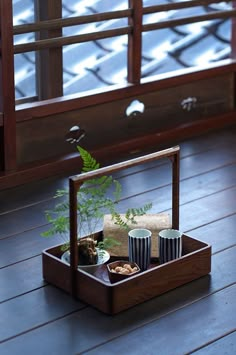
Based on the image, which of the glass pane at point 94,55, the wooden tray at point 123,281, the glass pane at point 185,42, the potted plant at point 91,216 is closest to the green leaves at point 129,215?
the potted plant at point 91,216

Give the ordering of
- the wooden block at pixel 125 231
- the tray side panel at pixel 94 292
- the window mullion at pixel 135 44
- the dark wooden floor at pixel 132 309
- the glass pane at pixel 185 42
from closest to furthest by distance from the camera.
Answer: the dark wooden floor at pixel 132 309, the tray side panel at pixel 94 292, the wooden block at pixel 125 231, the window mullion at pixel 135 44, the glass pane at pixel 185 42

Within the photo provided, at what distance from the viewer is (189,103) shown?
4051mm

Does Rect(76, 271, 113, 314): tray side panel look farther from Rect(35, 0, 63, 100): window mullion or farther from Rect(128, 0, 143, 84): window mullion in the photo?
Rect(128, 0, 143, 84): window mullion

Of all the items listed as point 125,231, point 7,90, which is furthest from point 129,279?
point 7,90

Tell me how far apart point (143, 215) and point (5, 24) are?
3.24 ft

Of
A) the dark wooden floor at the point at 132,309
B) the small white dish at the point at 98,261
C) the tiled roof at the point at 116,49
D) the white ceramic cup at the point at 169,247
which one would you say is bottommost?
the dark wooden floor at the point at 132,309

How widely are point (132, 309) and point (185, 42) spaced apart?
195cm

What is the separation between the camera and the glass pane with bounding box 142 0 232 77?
3.95 m

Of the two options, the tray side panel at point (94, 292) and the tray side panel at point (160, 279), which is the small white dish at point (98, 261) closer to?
the tray side panel at point (94, 292)

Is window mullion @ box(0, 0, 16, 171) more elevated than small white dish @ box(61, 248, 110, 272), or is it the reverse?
window mullion @ box(0, 0, 16, 171)

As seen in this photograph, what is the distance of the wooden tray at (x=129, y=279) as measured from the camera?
2426 mm

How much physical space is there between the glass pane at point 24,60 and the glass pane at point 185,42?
648 mm

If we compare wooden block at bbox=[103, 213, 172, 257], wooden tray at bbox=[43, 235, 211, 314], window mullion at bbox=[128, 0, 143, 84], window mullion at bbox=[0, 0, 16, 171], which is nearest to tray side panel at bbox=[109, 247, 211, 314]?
wooden tray at bbox=[43, 235, 211, 314]

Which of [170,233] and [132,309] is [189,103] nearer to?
[170,233]
